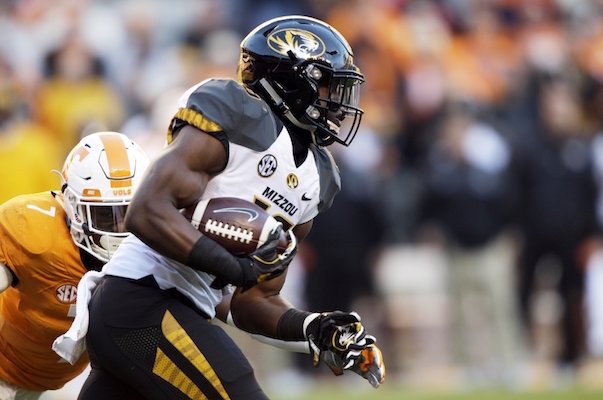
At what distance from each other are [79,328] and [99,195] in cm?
62

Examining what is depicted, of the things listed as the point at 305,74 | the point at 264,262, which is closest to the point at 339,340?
the point at 264,262

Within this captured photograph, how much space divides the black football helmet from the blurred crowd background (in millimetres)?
4494

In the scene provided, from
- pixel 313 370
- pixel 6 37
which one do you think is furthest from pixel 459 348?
pixel 6 37

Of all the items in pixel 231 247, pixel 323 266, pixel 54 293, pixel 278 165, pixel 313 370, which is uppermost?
pixel 278 165

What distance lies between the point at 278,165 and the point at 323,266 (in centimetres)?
568

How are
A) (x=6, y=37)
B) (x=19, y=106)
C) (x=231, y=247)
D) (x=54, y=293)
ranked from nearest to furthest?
(x=231, y=247) < (x=54, y=293) < (x=19, y=106) < (x=6, y=37)

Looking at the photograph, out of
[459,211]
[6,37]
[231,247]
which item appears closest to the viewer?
[231,247]

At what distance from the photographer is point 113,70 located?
34.1 ft

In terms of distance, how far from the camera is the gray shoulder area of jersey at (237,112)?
3.82 metres

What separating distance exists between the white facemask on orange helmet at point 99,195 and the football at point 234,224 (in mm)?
615

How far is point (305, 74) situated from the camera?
414 centimetres

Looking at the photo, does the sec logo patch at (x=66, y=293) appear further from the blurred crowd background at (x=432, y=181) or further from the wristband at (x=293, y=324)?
the blurred crowd background at (x=432, y=181)

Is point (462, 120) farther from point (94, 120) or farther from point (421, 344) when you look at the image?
point (94, 120)

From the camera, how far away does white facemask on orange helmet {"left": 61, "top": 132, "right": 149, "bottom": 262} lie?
4387mm
